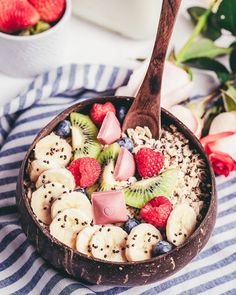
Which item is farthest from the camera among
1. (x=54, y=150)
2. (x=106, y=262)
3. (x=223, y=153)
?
(x=223, y=153)

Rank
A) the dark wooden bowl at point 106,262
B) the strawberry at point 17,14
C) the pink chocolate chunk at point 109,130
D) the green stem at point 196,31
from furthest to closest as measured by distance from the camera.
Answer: the green stem at point 196,31 < the strawberry at point 17,14 < the pink chocolate chunk at point 109,130 < the dark wooden bowl at point 106,262

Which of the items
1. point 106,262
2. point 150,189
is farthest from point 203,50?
point 106,262

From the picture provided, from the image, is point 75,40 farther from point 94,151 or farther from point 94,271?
point 94,271

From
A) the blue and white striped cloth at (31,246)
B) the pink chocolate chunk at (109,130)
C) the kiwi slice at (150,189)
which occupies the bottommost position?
the blue and white striped cloth at (31,246)

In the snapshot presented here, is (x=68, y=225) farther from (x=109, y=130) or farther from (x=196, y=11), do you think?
(x=196, y=11)

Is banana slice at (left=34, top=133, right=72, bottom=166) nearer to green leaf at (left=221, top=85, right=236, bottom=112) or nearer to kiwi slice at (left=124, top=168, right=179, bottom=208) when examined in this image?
kiwi slice at (left=124, top=168, right=179, bottom=208)

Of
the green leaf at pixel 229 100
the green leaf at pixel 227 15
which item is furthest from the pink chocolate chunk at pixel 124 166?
the green leaf at pixel 227 15

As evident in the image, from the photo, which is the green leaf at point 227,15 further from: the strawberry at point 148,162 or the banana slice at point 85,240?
the banana slice at point 85,240

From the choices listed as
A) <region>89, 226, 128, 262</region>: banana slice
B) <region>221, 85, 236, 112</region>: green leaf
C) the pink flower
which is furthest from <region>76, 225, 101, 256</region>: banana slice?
<region>221, 85, 236, 112</region>: green leaf
